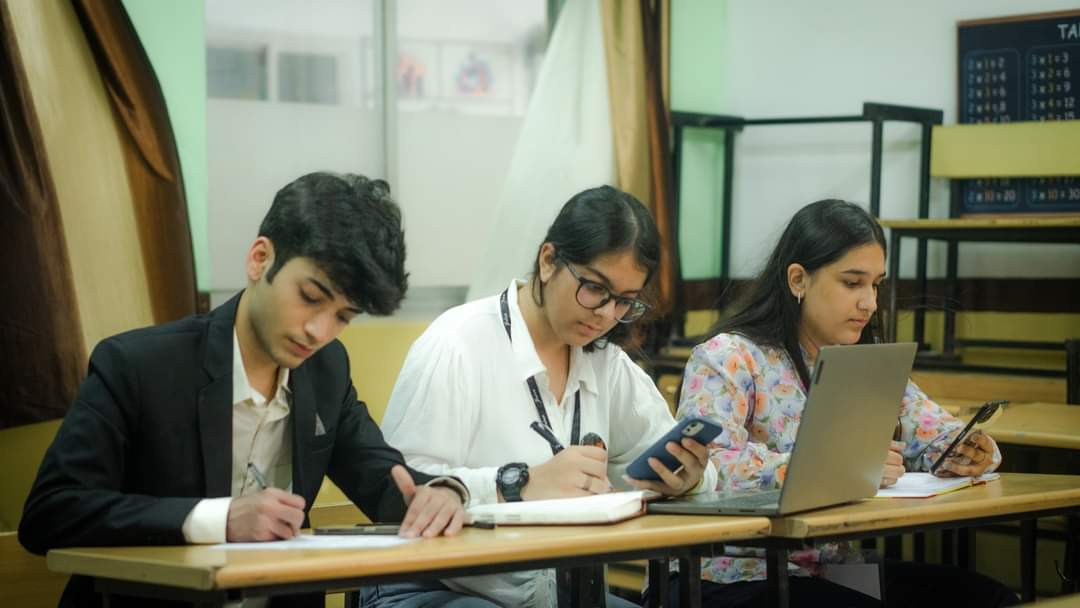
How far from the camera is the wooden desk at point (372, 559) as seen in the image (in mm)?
1423

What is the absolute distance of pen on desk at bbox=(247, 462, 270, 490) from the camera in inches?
71.9

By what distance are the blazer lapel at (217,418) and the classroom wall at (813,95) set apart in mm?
2858

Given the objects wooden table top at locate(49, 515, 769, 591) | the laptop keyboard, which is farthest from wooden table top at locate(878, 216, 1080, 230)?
wooden table top at locate(49, 515, 769, 591)

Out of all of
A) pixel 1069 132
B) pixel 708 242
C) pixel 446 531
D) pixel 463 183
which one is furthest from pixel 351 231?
pixel 708 242

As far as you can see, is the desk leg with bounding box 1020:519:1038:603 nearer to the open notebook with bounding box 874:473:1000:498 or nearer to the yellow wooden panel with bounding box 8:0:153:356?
the open notebook with bounding box 874:473:1000:498

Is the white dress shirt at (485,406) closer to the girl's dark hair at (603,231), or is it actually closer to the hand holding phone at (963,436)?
the girl's dark hair at (603,231)

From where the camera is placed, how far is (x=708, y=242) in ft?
16.8

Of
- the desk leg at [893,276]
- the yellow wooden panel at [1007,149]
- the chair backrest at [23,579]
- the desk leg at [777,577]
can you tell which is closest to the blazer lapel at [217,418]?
the desk leg at [777,577]

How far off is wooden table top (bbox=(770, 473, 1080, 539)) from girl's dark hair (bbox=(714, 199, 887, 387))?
43 centimetres

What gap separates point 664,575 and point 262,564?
868 millimetres

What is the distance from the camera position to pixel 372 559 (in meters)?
1.51

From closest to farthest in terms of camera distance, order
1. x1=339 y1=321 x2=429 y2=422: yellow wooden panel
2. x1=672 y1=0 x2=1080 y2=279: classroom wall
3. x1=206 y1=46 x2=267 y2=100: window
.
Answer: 1. x1=206 y1=46 x2=267 y2=100: window
2. x1=339 y1=321 x2=429 y2=422: yellow wooden panel
3. x1=672 y1=0 x2=1080 y2=279: classroom wall

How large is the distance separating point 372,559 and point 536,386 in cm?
81

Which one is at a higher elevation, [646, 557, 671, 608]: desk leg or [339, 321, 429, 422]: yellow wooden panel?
[339, 321, 429, 422]: yellow wooden panel
